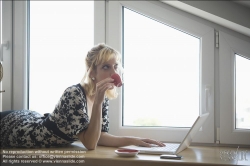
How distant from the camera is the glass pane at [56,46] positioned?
2389mm

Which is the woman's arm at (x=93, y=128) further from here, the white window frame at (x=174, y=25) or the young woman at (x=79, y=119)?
the white window frame at (x=174, y=25)

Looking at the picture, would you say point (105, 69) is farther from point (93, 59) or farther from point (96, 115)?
point (96, 115)

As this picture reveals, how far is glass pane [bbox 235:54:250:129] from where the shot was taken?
2.07 m

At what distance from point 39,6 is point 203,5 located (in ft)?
3.83

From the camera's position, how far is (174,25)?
2201 millimetres

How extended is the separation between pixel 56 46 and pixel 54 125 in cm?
73

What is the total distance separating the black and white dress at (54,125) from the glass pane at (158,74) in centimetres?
30

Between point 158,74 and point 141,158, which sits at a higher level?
point 158,74

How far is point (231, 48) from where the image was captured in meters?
2.09

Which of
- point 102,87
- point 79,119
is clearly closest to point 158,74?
point 102,87

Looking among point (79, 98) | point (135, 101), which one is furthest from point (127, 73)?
point (79, 98)

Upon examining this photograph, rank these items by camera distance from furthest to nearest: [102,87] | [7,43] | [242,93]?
[7,43] < [242,93] < [102,87]

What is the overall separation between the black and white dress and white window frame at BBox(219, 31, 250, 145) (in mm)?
711

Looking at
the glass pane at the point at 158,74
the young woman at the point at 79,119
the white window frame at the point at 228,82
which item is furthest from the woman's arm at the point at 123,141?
the white window frame at the point at 228,82
